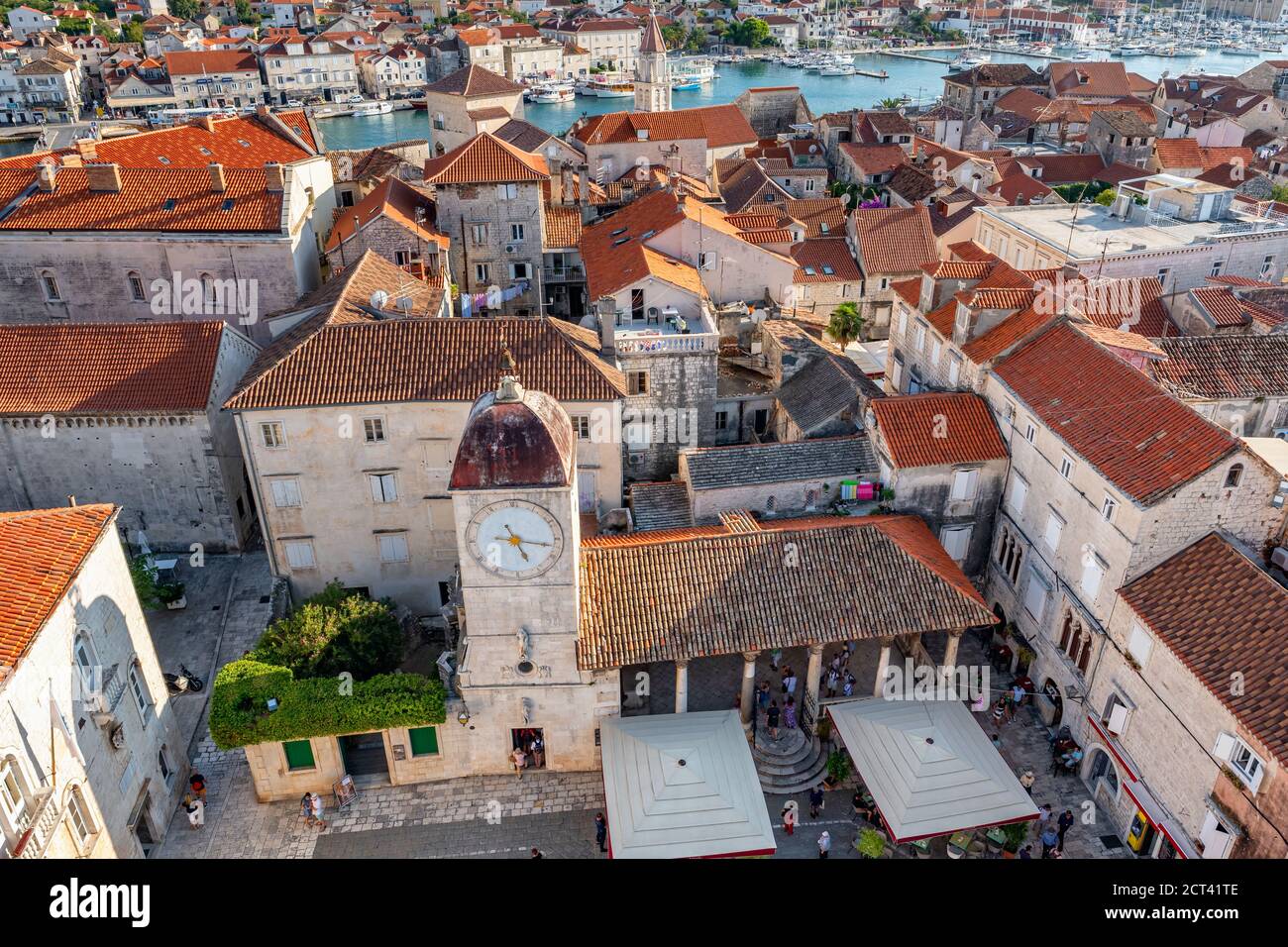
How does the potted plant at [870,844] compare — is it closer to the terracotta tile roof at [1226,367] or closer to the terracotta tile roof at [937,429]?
the terracotta tile roof at [937,429]

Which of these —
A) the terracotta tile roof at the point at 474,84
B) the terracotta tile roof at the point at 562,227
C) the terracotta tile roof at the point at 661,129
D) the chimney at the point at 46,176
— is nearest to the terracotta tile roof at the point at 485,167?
the terracotta tile roof at the point at 562,227

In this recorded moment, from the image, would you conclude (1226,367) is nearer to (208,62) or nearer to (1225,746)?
(1225,746)

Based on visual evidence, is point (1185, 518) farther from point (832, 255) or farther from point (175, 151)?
point (175, 151)

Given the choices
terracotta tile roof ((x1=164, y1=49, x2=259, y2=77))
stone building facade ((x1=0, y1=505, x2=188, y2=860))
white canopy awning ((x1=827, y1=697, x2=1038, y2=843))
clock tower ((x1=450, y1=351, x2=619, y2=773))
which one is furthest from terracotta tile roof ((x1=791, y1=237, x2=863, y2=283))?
terracotta tile roof ((x1=164, y1=49, x2=259, y2=77))

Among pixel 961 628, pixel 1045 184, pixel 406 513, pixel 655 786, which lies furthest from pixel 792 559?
pixel 1045 184
